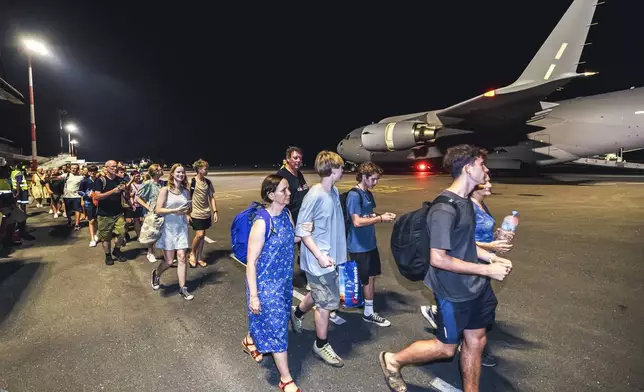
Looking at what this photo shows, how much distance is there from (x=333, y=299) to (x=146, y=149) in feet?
384

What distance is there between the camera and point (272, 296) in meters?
2.91

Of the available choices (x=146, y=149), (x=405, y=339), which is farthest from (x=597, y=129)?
(x=146, y=149)

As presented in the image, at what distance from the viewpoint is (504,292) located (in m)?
5.10

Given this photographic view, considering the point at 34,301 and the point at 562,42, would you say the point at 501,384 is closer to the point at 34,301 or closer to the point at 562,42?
the point at 34,301

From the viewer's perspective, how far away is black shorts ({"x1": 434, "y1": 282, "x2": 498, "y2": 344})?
2.57 metres

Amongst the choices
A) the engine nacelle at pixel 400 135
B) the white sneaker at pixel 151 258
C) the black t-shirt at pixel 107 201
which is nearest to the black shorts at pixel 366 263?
the white sneaker at pixel 151 258

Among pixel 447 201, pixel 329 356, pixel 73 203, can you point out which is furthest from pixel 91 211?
pixel 447 201

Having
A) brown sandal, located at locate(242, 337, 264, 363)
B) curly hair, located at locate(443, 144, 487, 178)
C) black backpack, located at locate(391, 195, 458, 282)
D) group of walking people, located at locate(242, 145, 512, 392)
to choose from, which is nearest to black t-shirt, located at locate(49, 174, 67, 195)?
brown sandal, located at locate(242, 337, 264, 363)

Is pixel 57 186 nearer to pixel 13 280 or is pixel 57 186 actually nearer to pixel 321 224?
pixel 13 280

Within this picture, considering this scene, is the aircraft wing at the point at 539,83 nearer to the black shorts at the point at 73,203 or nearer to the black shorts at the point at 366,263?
the black shorts at the point at 366,263

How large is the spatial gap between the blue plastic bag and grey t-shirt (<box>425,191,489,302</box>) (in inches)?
43.2

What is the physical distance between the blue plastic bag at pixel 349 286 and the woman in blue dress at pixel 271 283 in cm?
80

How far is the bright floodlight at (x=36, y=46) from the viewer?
609 inches

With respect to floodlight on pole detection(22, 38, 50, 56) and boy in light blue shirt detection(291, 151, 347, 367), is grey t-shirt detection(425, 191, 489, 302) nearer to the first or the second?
boy in light blue shirt detection(291, 151, 347, 367)
